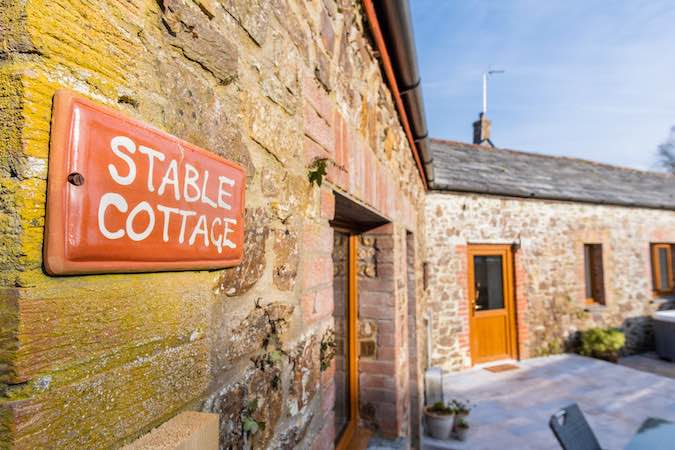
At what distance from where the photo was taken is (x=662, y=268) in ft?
31.1

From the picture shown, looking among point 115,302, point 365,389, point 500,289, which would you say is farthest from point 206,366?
point 500,289

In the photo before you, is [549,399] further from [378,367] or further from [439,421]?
[378,367]

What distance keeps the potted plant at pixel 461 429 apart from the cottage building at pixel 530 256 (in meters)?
2.08

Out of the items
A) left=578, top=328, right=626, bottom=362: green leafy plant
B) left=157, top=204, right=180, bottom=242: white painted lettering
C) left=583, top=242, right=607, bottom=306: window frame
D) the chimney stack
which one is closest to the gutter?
left=157, top=204, right=180, bottom=242: white painted lettering

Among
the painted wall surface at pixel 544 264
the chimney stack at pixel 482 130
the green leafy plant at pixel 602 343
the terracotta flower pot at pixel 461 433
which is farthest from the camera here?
the chimney stack at pixel 482 130

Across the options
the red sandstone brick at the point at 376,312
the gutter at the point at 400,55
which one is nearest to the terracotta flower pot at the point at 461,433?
the red sandstone brick at the point at 376,312

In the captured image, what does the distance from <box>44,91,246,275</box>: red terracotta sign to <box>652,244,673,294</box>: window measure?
1166 cm

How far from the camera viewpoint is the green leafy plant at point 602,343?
759 cm

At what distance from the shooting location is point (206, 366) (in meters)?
0.72

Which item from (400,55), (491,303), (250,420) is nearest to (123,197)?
(250,420)

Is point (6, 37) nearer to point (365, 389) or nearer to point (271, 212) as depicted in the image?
point (271, 212)

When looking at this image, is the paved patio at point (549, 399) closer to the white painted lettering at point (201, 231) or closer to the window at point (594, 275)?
the window at point (594, 275)

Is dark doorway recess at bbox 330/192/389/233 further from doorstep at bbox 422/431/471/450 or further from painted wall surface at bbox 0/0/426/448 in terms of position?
doorstep at bbox 422/431/471/450

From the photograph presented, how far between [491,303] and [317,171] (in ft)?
23.6
